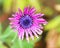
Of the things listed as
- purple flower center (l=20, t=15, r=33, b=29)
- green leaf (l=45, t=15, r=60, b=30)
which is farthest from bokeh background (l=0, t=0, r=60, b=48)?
purple flower center (l=20, t=15, r=33, b=29)

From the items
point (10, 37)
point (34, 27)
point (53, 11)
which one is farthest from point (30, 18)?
point (53, 11)

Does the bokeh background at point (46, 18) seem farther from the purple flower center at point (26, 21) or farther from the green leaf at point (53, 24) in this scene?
the purple flower center at point (26, 21)

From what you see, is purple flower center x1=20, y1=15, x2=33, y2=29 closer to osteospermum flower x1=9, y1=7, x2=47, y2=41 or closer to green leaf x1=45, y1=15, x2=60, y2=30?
osteospermum flower x1=9, y1=7, x2=47, y2=41

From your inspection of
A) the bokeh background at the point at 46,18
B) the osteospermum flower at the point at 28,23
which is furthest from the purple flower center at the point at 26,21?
the bokeh background at the point at 46,18

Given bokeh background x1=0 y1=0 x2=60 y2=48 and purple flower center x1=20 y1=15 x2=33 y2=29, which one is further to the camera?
bokeh background x1=0 y1=0 x2=60 y2=48

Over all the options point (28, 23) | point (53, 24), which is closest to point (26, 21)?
point (28, 23)

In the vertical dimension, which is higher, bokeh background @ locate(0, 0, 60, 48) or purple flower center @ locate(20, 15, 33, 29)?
bokeh background @ locate(0, 0, 60, 48)

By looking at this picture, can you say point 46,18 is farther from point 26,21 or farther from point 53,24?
point 26,21
